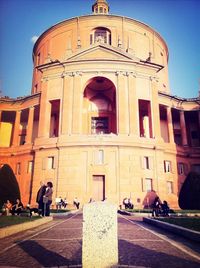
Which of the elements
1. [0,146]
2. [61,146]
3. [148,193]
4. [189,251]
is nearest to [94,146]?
[61,146]

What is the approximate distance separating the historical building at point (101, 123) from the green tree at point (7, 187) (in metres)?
5.53

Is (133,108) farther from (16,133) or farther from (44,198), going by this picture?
(44,198)

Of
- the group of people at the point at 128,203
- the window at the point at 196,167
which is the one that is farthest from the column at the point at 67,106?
the window at the point at 196,167

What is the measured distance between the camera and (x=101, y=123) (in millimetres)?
34156

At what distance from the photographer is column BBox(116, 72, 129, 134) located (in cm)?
2825

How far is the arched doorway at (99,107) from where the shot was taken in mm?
33531

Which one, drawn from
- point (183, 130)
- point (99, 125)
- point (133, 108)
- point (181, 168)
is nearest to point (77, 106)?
point (99, 125)

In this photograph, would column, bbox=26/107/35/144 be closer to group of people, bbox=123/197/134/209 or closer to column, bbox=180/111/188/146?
group of people, bbox=123/197/134/209

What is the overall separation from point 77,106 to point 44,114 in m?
4.75

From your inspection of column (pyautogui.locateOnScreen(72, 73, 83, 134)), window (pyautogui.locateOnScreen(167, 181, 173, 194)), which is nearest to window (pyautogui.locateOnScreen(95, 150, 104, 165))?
column (pyautogui.locateOnScreen(72, 73, 83, 134))

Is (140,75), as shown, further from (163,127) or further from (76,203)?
(76,203)

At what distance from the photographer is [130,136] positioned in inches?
1096

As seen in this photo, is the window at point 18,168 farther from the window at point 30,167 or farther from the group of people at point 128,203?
the group of people at point 128,203

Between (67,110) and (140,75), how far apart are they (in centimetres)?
1051
